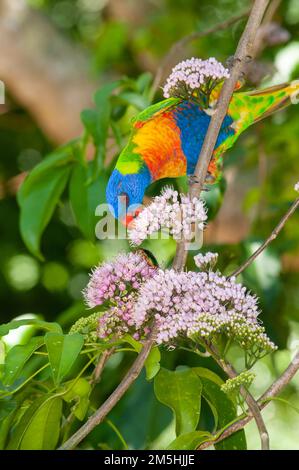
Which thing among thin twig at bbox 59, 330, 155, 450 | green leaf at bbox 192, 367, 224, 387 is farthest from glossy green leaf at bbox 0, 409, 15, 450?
green leaf at bbox 192, 367, 224, 387

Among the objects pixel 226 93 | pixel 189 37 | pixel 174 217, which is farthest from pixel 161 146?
pixel 174 217

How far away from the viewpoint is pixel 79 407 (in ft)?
4.49

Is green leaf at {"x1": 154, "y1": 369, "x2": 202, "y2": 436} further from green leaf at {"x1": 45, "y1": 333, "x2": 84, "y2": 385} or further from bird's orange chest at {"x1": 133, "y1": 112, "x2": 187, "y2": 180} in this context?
bird's orange chest at {"x1": 133, "y1": 112, "x2": 187, "y2": 180}

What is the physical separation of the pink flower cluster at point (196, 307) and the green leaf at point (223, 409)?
228 mm

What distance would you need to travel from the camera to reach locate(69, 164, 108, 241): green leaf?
1835 millimetres

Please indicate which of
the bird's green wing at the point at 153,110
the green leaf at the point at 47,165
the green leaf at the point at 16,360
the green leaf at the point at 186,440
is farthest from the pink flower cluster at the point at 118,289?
the green leaf at the point at 47,165

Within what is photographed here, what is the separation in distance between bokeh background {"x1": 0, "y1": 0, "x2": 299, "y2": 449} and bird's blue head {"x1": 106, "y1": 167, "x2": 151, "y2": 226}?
405 mm

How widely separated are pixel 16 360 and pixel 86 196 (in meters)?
0.77

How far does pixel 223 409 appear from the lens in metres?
1.34

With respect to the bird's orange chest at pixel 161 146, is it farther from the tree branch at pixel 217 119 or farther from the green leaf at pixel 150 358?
the green leaf at pixel 150 358

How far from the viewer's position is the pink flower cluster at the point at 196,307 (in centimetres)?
113

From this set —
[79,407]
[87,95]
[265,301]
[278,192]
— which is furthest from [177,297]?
[87,95]
